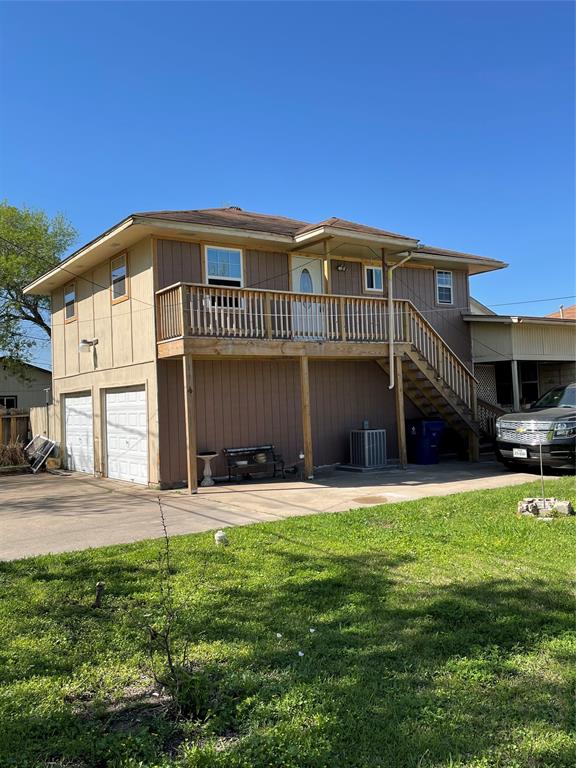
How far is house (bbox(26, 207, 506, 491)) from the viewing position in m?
12.0

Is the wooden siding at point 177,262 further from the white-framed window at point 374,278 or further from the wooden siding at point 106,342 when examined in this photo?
the white-framed window at point 374,278

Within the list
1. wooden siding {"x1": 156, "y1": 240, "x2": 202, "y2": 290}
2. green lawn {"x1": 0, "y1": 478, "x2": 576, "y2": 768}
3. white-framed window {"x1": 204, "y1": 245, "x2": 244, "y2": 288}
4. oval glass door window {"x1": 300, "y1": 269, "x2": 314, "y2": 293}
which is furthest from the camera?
oval glass door window {"x1": 300, "y1": 269, "x2": 314, "y2": 293}

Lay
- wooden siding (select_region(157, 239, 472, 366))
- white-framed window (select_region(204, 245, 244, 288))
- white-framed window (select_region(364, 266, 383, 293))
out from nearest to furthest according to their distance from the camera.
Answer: wooden siding (select_region(157, 239, 472, 366)) → white-framed window (select_region(204, 245, 244, 288)) → white-framed window (select_region(364, 266, 383, 293))

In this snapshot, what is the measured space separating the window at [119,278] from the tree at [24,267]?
12.8m

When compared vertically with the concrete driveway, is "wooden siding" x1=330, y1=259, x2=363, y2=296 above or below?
above

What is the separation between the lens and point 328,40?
9.45 meters

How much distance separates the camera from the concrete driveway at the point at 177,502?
758cm

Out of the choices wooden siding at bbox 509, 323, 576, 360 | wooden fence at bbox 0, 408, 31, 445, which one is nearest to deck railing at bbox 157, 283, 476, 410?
wooden siding at bbox 509, 323, 576, 360

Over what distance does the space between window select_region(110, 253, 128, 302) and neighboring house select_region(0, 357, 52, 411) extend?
1584 centimetres

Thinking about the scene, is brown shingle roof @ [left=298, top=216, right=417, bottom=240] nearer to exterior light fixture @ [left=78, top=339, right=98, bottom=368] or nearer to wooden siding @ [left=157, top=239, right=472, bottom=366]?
wooden siding @ [left=157, top=239, right=472, bottom=366]

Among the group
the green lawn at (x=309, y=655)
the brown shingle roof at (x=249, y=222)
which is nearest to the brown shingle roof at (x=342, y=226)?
the brown shingle roof at (x=249, y=222)

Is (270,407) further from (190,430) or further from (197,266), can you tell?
(197,266)

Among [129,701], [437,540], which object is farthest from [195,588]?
[437,540]

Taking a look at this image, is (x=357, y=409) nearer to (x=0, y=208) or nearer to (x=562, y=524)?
(x=562, y=524)
